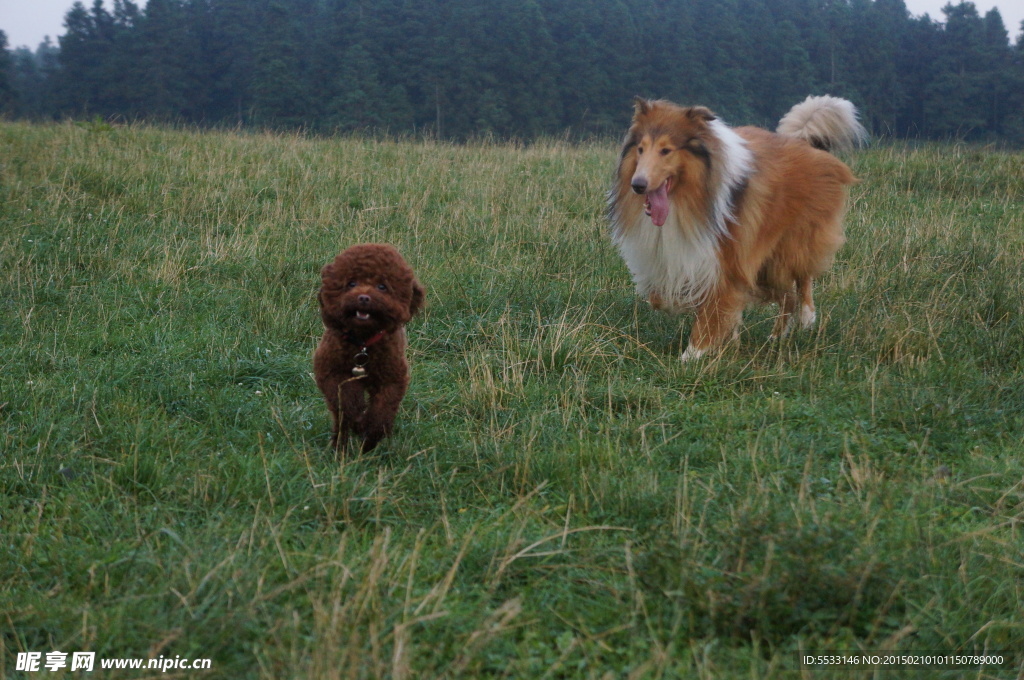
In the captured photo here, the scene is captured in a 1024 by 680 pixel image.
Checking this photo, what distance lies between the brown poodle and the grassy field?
220mm

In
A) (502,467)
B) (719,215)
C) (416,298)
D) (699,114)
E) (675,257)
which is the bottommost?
(502,467)

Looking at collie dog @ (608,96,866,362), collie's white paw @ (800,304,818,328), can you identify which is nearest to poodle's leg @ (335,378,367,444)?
collie dog @ (608,96,866,362)

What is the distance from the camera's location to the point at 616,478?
11.9ft

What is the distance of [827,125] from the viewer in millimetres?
6637

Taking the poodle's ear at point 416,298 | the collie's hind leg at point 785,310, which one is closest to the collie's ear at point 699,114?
the collie's hind leg at point 785,310

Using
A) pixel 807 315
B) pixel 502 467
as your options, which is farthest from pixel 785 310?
pixel 502 467

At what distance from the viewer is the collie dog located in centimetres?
539

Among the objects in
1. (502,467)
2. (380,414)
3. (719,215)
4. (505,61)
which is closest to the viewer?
(502,467)

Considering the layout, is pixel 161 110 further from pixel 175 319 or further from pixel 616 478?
pixel 616 478

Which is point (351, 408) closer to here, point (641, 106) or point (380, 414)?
point (380, 414)

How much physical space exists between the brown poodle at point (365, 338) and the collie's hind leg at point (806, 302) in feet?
11.0

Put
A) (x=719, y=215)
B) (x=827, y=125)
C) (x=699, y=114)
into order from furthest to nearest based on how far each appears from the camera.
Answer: (x=827, y=125)
(x=719, y=215)
(x=699, y=114)

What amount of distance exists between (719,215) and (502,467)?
2569mm

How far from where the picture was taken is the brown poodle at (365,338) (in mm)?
3668
